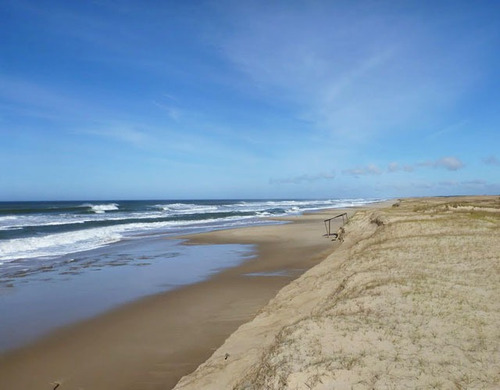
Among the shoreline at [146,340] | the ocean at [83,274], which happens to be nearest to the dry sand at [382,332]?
the shoreline at [146,340]

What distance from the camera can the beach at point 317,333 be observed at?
487cm

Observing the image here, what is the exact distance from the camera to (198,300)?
11.9 metres

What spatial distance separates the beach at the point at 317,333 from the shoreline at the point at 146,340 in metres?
0.03

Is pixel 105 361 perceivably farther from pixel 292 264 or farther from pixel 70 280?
pixel 292 264

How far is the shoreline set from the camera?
7004 millimetres

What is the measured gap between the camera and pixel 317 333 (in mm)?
5848

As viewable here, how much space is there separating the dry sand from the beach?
2 centimetres

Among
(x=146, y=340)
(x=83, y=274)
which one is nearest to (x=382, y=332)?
(x=146, y=340)

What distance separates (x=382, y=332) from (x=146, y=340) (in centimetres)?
557

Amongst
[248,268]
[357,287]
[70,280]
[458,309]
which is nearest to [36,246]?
[70,280]

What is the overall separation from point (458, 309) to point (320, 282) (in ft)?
13.8

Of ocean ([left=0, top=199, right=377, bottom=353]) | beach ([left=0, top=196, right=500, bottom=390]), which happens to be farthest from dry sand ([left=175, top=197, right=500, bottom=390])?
ocean ([left=0, top=199, right=377, bottom=353])

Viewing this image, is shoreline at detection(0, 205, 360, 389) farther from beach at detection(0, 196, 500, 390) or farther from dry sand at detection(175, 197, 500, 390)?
dry sand at detection(175, 197, 500, 390)

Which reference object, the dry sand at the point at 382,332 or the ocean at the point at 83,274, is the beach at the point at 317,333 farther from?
the ocean at the point at 83,274
